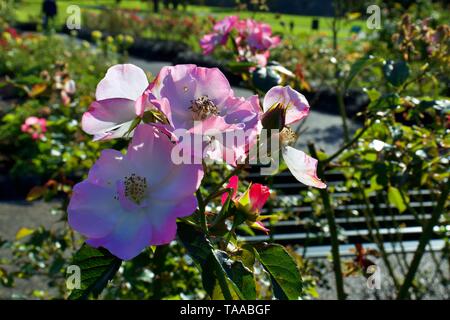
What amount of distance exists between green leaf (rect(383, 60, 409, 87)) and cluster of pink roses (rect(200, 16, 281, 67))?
1.16 feet

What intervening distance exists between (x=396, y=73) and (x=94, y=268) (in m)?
0.82

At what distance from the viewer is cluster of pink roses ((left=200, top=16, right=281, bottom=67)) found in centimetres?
154

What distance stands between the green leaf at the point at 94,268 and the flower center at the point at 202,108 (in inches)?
7.4

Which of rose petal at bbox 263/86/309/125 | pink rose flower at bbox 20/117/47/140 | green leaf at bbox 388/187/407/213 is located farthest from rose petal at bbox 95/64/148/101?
pink rose flower at bbox 20/117/47/140

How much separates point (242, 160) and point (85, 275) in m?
0.22

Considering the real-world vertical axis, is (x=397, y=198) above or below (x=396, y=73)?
below

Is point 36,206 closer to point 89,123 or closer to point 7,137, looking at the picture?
point 7,137

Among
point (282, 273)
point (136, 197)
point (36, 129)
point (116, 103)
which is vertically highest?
point (116, 103)

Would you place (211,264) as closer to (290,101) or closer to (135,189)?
(135,189)

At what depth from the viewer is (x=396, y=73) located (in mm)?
1270

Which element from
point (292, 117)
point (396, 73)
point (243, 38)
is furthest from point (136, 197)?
point (243, 38)

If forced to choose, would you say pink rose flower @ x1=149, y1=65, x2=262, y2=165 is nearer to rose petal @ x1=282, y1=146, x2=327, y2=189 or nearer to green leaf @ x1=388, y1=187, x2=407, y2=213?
rose petal @ x1=282, y1=146, x2=327, y2=189

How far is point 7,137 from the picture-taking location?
191 inches

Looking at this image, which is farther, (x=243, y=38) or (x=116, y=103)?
(x=243, y=38)
